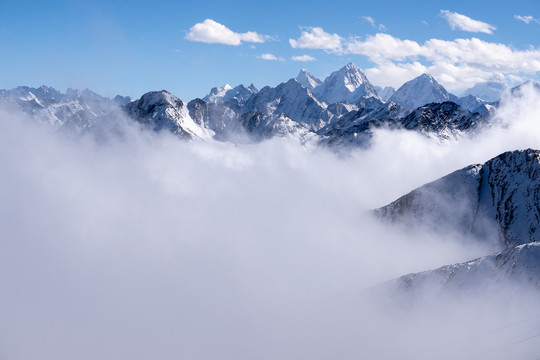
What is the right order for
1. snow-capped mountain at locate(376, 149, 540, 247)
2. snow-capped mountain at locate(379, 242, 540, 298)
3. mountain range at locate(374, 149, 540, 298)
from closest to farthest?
snow-capped mountain at locate(379, 242, 540, 298) < mountain range at locate(374, 149, 540, 298) < snow-capped mountain at locate(376, 149, 540, 247)

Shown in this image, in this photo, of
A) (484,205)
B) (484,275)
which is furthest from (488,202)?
(484,275)

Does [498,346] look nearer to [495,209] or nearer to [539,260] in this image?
[539,260]

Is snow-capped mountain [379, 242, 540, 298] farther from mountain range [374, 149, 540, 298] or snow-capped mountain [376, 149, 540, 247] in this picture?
snow-capped mountain [376, 149, 540, 247]

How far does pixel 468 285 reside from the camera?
103000 mm

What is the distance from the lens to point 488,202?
163m

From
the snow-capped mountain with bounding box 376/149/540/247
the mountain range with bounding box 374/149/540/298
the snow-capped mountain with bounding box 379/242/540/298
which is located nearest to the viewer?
the snow-capped mountain with bounding box 379/242/540/298

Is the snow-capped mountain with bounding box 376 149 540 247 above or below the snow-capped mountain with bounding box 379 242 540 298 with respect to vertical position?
above

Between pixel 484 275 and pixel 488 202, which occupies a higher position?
pixel 488 202

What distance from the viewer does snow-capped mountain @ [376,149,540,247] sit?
153 m

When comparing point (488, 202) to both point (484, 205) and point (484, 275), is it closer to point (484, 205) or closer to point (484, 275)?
point (484, 205)

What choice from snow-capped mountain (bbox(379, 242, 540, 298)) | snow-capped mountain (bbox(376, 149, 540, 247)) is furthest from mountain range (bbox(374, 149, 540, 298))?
snow-capped mountain (bbox(379, 242, 540, 298))

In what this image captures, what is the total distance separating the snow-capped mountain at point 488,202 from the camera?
153m

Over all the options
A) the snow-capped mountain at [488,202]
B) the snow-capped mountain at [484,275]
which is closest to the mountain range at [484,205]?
the snow-capped mountain at [488,202]

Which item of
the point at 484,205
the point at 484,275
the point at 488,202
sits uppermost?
the point at 488,202
